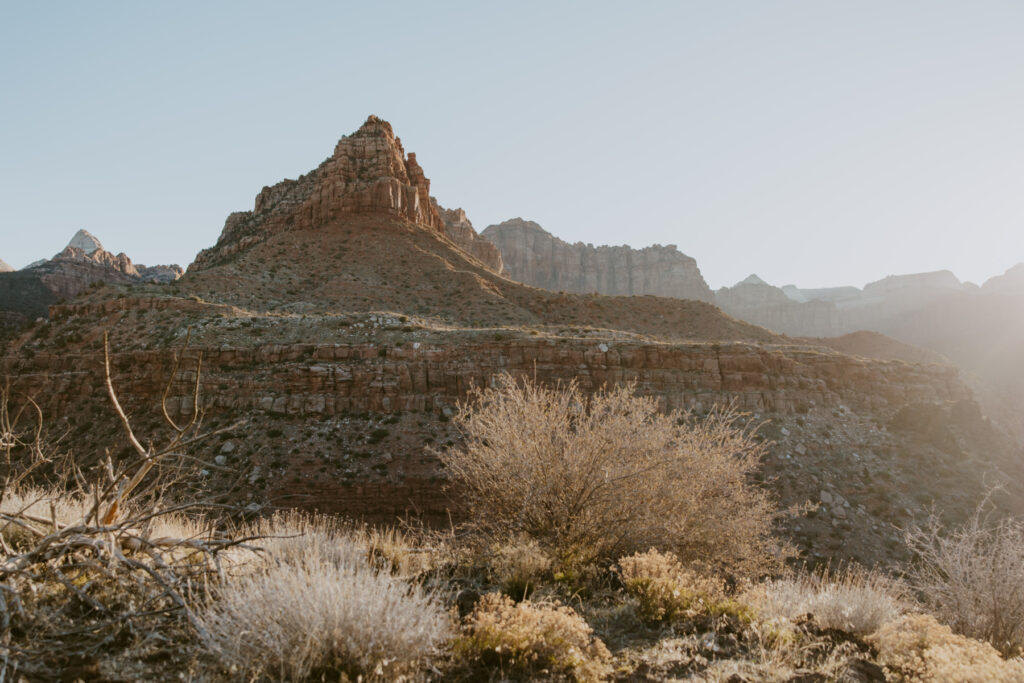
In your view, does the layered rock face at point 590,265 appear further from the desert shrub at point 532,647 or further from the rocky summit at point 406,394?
the desert shrub at point 532,647

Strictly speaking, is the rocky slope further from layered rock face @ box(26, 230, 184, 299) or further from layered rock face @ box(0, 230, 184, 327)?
layered rock face @ box(26, 230, 184, 299)

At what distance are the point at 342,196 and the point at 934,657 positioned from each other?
168ft

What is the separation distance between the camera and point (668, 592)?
5.21m

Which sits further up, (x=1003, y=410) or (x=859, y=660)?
(x=859, y=660)

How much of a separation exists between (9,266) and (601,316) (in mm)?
104084

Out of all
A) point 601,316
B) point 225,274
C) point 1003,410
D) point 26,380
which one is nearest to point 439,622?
point 26,380

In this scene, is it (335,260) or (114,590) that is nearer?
(114,590)

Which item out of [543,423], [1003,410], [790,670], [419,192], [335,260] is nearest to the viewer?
[790,670]

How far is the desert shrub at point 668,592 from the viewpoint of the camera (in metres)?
5.05

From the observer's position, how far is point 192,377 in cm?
2172

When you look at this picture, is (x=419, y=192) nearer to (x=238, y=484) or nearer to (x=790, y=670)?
(x=238, y=484)

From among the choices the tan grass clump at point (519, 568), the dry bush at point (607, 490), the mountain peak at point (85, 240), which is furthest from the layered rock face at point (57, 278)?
the tan grass clump at point (519, 568)

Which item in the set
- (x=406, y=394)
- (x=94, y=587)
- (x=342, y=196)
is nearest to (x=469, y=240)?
(x=342, y=196)

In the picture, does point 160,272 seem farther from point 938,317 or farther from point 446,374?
point 938,317
